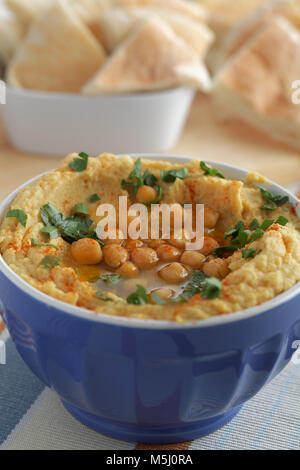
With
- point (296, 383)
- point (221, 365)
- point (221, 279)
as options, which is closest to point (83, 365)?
point (221, 365)

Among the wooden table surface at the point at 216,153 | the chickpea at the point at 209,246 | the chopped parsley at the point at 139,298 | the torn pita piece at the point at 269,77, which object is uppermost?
the chopped parsley at the point at 139,298

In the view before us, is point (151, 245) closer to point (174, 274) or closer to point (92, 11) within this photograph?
point (174, 274)

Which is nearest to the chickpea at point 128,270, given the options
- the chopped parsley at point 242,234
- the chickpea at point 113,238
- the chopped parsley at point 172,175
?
the chickpea at point 113,238

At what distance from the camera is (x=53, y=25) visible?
9.39 ft

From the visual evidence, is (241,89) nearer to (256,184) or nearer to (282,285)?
(256,184)

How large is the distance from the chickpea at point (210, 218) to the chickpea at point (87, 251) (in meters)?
0.33

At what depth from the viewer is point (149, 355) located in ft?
4.28

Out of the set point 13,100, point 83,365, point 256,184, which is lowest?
point 13,100

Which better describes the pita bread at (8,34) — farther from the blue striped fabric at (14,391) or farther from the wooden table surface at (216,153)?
the blue striped fabric at (14,391)

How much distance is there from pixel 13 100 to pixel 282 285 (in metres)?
1.89

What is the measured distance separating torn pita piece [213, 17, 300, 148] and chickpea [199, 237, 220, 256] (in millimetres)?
1577

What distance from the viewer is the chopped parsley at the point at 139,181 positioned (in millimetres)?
1795

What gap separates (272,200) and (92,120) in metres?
1.38

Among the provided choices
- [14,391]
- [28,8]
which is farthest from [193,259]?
[28,8]
